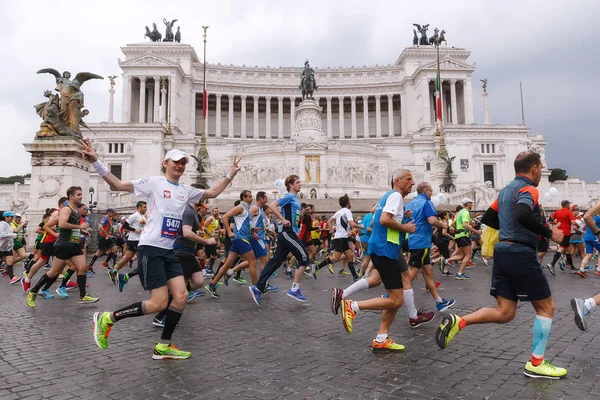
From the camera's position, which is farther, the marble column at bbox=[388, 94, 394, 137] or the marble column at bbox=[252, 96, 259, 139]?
the marble column at bbox=[252, 96, 259, 139]

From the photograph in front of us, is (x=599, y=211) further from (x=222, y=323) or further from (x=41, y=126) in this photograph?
(x=41, y=126)

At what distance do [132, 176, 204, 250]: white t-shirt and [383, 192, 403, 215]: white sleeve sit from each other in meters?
2.41

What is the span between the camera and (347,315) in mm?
5246

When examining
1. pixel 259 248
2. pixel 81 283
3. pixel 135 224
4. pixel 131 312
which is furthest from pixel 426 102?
pixel 131 312

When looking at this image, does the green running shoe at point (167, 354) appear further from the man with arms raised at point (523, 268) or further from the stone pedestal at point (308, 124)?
the stone pedestal at point (308, 124)

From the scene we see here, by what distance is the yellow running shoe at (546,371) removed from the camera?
4.14 meters

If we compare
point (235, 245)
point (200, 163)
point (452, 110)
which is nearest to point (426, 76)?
point (452, 110)

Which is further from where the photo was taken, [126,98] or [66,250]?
[126,98]

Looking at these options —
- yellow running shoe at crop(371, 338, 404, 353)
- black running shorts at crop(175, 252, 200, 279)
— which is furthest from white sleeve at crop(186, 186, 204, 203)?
yellow running shoe at crop(371, 338, 404, 353)

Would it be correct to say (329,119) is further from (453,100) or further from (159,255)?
(159,255)

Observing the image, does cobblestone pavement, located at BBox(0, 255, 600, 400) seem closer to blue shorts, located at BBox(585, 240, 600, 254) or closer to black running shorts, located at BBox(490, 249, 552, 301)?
black running shorts, located at BBox(490, 249, 552, 301)

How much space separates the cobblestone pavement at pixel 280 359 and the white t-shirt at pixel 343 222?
4.17 metres

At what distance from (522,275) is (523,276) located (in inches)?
0.5

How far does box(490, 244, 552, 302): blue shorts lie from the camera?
165 inches
